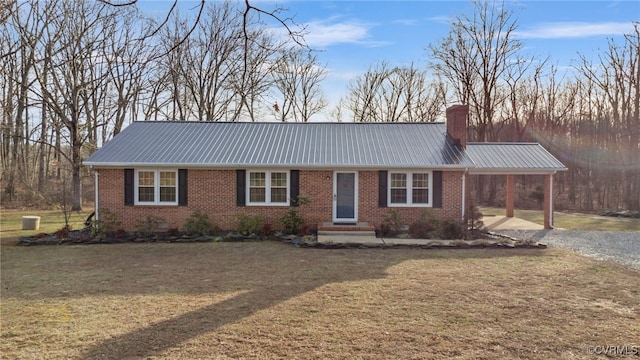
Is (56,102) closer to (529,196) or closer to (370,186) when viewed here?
(370,186)

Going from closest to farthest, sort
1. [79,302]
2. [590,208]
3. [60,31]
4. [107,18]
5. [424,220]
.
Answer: [79,302] < [424,220] < [107,18] < [60,31] < [590,208]

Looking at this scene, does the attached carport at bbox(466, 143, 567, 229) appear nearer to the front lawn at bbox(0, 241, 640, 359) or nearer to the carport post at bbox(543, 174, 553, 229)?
the carport post at bbox(543, 174, 553, 229)

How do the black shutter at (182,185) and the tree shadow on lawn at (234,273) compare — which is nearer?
the tree shadow on lawn at (234,273)

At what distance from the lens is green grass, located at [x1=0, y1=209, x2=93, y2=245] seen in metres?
13.6

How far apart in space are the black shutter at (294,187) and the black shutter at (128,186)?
5273 millimetres

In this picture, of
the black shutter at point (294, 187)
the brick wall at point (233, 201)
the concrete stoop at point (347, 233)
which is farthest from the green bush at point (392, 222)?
the black shutter at point (294, 187)

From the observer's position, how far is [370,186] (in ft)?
45.4

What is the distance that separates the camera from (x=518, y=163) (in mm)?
15703

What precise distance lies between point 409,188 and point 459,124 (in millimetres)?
3718

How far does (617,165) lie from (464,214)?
65.4 feet

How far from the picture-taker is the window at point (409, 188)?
→ 45.4ft

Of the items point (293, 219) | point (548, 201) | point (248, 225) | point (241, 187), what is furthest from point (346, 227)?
point (548, 201)

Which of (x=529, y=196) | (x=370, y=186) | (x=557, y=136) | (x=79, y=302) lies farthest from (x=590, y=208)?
(x=79, y=302)

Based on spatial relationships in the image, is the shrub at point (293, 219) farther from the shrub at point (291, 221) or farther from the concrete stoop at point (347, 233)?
the concrete stoop at point (347, 233)
